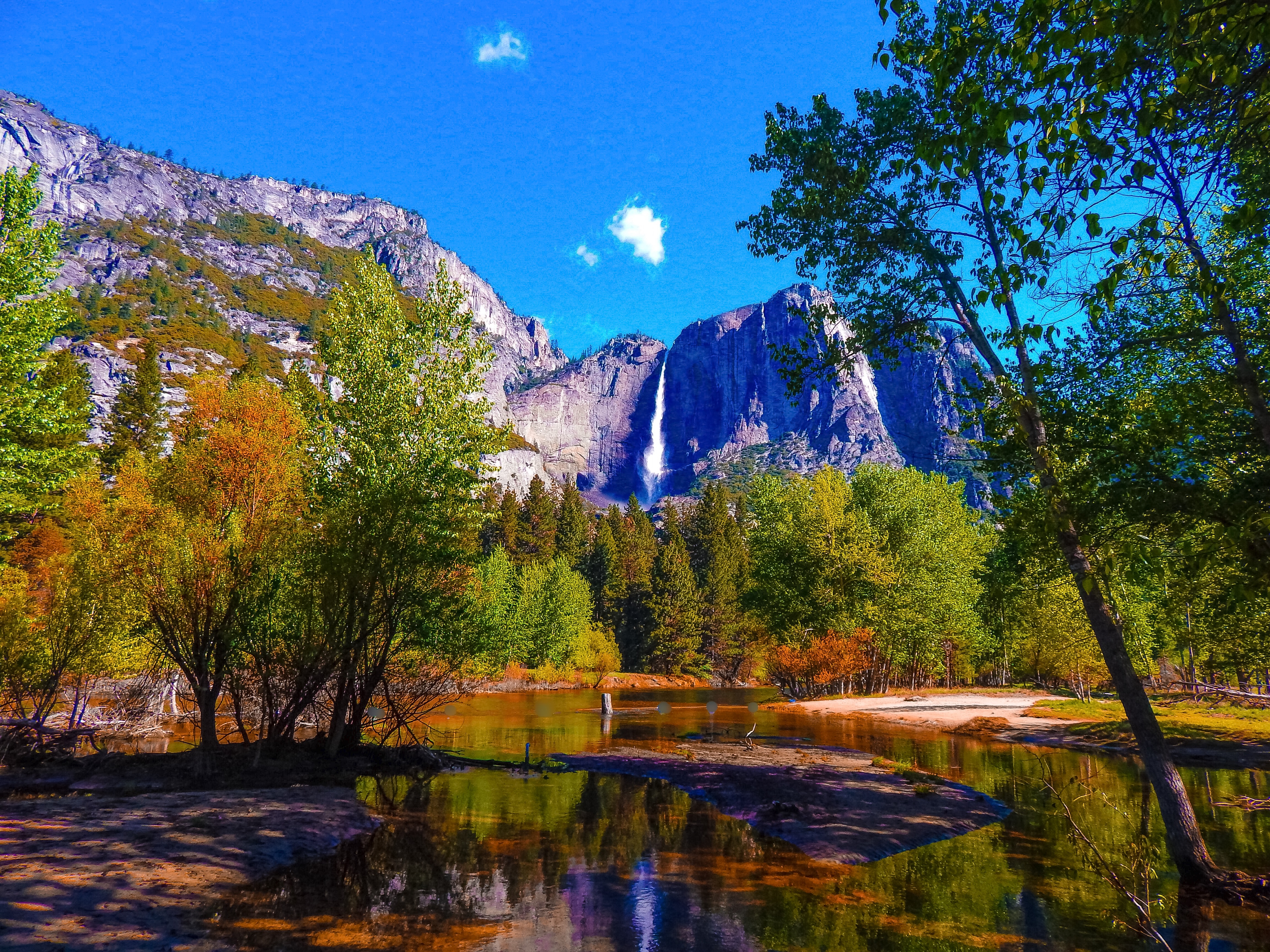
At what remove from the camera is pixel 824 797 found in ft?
53.1

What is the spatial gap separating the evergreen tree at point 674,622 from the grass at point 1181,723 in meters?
47.7

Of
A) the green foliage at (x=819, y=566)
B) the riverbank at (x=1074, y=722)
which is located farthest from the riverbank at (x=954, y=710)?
the green foliage at (x=819, y=566)

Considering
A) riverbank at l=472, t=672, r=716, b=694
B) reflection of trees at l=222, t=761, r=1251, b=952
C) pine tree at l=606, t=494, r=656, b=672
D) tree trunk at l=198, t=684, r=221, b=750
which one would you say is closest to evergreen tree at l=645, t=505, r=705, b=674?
pine tree at l=606, t=494, r=656, b=672

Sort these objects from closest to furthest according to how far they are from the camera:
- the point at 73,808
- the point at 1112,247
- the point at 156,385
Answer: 1. the point at 1112,247
2. the point at 73,808
3. the point at 156,385

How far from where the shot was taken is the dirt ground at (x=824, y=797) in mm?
13219

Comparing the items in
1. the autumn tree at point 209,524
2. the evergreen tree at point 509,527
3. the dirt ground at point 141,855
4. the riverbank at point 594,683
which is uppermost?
the evergreen tree at point 509,527

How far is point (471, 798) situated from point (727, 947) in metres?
10.9

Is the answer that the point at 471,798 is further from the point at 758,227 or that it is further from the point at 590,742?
the point at 758,227

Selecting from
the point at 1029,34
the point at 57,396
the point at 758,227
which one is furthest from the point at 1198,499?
the point at 57,396

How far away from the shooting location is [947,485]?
200 feet

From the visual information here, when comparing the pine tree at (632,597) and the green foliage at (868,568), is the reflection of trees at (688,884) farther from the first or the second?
the pine tree at (632,597)

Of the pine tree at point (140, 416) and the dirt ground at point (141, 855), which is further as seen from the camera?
the pine tree at point (140, 416)

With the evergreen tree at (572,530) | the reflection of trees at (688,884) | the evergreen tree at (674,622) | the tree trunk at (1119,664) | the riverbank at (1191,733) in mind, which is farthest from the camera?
the evergreen tree at (572,530)

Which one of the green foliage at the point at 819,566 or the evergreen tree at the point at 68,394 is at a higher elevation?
the evergreen tree at the point at 68,394
